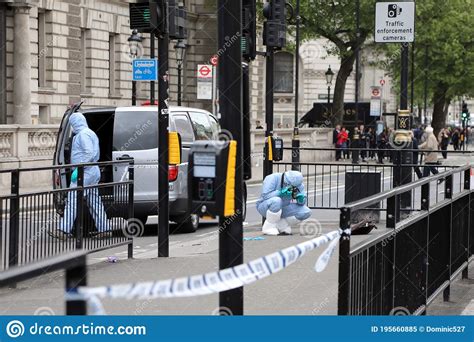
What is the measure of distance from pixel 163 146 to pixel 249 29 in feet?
8.52

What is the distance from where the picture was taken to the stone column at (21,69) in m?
39.5

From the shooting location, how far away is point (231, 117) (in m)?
6.51

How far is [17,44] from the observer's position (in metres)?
39.8

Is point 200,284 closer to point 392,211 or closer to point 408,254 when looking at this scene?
point 392,211

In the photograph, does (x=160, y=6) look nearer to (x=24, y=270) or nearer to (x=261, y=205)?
(x=261, y=205)

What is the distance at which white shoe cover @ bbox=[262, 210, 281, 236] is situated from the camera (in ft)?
50.1

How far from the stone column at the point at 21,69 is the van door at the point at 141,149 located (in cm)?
2307

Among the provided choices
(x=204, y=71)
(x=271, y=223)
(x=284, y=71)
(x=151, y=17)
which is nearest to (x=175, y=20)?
(x=151, y=17)

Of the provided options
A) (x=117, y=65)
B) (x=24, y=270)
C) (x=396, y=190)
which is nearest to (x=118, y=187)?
(x=396, y=190)

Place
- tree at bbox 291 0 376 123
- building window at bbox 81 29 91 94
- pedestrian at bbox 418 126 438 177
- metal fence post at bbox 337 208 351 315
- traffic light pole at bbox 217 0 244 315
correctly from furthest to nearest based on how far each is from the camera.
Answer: tree at bbox 291 0 376 123 → building window at bbox 81 29 91 94 → pedestrian at bbox 418 126 438 177 → traffic light pole at bbox 217 0 244 315 → metal fence post at bbox 337 208 351 315

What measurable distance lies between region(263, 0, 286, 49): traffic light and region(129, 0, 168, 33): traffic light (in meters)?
4.38

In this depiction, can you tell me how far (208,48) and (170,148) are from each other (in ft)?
152

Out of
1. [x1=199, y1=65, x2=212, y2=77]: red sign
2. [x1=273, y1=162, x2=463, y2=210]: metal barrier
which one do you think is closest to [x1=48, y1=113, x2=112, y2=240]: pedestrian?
[x1=273, y1=162, x2=463, y2=210]: metal barrier

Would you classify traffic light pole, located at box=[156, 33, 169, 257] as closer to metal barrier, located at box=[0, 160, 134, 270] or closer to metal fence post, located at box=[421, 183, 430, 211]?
metal barrier, located at box=[0, 160, 134, 270]
